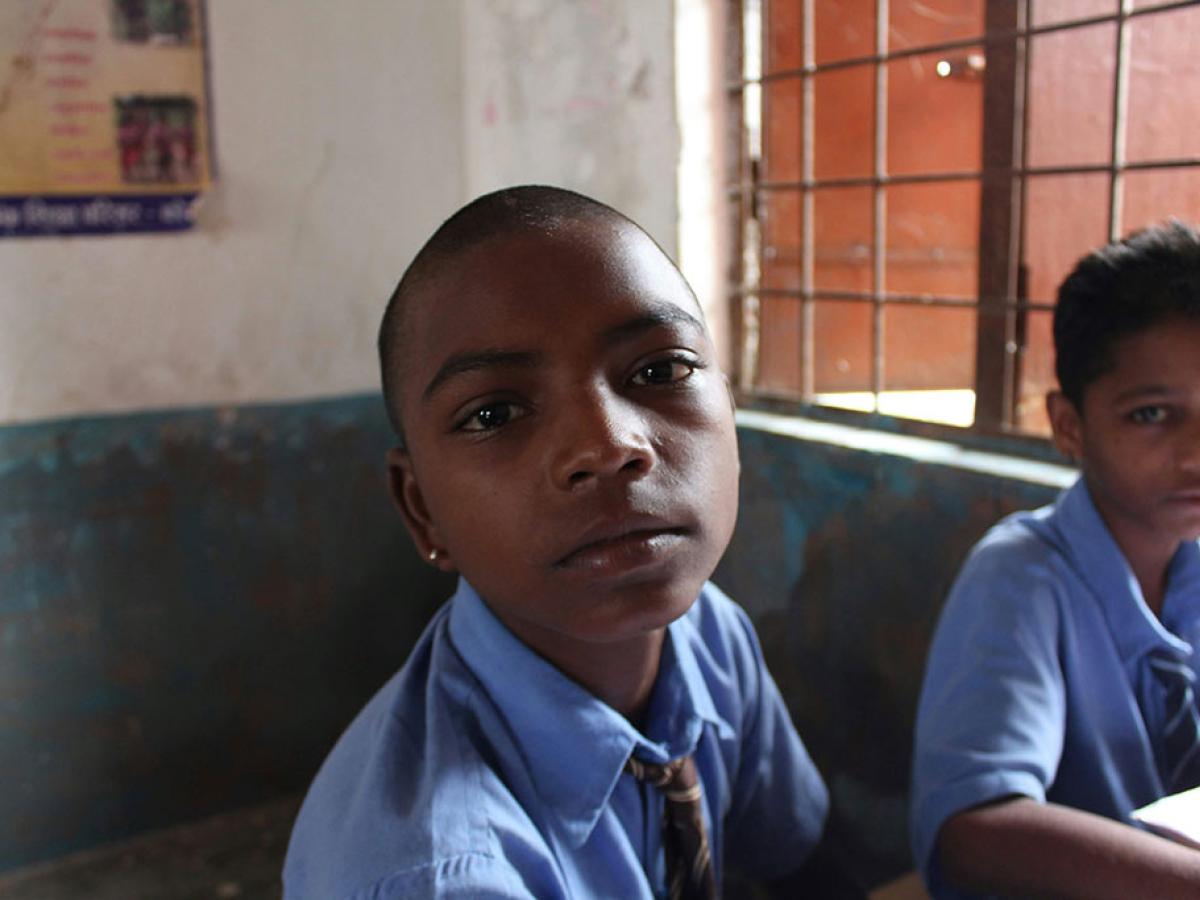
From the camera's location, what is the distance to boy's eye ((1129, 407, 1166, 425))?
3.72 feet

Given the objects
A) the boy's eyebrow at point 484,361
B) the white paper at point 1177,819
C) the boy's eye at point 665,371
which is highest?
the boy's eyebrow at point 484,361

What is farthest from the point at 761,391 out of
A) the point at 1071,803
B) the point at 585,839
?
the point at 585,839

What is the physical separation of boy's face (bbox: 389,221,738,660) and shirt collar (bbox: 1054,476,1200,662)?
552 mm

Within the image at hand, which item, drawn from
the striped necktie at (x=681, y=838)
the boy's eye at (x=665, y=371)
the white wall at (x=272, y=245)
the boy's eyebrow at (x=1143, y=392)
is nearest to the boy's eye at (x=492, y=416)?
the boy's eye at (x=665, y=371)

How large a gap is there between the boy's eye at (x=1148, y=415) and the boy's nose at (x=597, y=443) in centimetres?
65

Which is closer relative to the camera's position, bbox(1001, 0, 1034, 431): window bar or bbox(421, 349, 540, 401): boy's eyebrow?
bbox(421, 349, 540, 401): boy's eyebrow

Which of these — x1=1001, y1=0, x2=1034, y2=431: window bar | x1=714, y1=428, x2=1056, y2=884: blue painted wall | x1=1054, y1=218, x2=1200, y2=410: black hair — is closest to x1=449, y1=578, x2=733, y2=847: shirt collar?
x1=1054, y1=218, x2=1200, y2=410: black hair

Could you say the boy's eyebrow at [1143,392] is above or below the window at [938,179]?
below

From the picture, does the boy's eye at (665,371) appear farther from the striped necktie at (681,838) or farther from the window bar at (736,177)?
the window bar at (736,177)

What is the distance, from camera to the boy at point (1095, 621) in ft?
3.50

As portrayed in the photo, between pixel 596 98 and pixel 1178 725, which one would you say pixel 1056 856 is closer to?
pixel 1178 725

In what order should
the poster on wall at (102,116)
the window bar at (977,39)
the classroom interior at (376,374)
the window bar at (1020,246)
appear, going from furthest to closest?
the poster on wall at (102,116) < the classroom interior at (376,374) < the window bar at (1020,246) < the window bar at (977,39)

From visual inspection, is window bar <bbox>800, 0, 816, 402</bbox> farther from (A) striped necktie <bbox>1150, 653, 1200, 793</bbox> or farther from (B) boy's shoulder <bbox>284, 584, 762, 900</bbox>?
(B) boy's shoulder <bbox>284, 584, 762, 900</bbox>

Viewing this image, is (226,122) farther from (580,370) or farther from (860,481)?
(580,370)
